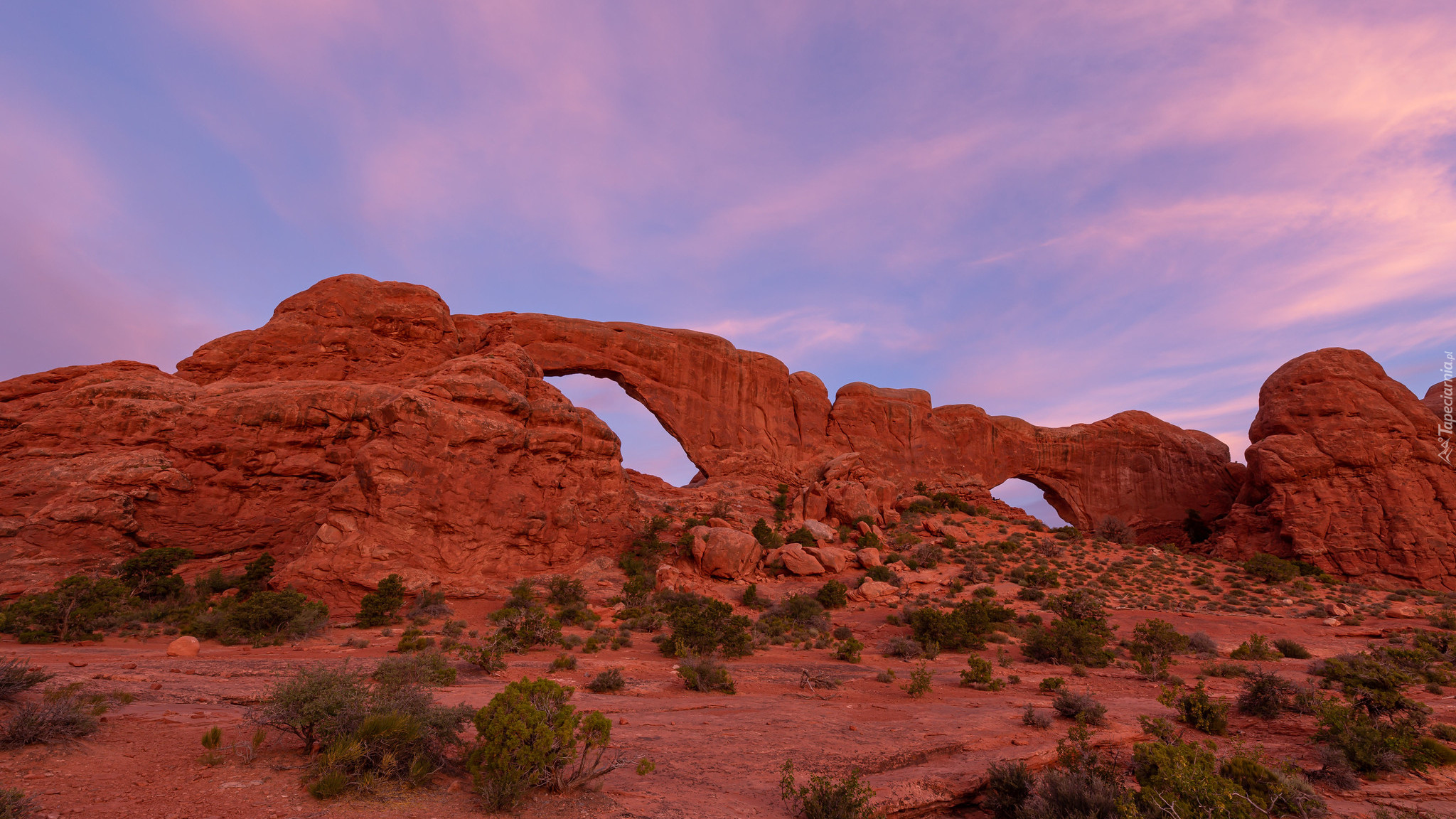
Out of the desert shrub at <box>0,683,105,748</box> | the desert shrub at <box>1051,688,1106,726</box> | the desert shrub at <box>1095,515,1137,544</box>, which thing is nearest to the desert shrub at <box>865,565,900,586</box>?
the desert shrub at <box>1051,688,1106,726</box>

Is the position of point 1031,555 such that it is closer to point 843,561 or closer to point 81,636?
point 843,561

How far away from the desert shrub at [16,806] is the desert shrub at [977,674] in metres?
13.2

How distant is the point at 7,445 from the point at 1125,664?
3430 centimetres

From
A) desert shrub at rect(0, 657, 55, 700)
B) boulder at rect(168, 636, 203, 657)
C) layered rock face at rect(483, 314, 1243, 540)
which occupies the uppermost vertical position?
layered rock face at rect(483, 314, 1243, 540)

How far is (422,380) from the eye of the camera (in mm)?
22625

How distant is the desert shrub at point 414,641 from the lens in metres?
13.5

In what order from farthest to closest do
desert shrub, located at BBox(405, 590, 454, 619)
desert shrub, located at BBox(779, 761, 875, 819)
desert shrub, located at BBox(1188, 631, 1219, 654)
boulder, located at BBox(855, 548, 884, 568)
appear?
1. boulder, located at BBox(855, 548, 884, 568)
2. desert shrub, located at BBox(405, 590, 454, 619)
3. desert shrub, located at BBox(1188, 631, 1219, 654)
4. desert shrub, located at BBox(779, 761, 875, 819)

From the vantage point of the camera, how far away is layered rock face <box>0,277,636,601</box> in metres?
18.0

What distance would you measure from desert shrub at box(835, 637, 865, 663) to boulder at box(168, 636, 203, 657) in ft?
47.3

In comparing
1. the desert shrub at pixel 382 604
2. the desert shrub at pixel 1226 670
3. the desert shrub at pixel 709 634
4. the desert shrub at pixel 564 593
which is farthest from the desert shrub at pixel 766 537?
the desert shrub at pixel 1226 670

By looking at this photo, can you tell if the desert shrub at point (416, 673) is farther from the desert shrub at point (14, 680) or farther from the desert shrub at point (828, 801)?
the desert shrub at point (828, 801)

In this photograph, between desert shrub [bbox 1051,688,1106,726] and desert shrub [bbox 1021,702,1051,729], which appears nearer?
desert shrub [bbox 1021,702,1051,729]

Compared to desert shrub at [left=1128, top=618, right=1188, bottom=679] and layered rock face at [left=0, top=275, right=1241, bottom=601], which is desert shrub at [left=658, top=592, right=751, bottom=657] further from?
desert shrub at [left=1128, top=618, right=1188, bottom=679]

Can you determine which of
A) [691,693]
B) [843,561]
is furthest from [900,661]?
[843,561]
